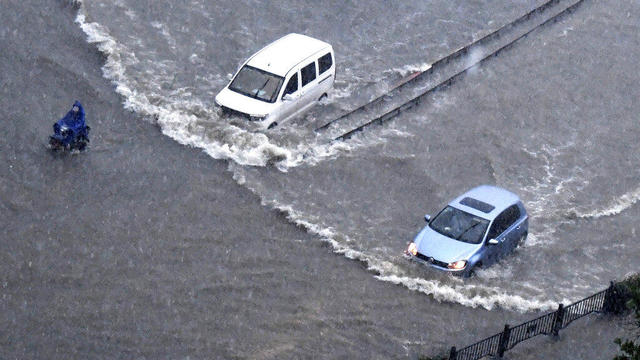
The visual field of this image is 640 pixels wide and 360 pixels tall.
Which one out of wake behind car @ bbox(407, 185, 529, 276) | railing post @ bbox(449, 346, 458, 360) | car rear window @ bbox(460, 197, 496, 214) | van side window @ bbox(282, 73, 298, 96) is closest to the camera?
railing post @ bbox(449, 346, 458, 360)

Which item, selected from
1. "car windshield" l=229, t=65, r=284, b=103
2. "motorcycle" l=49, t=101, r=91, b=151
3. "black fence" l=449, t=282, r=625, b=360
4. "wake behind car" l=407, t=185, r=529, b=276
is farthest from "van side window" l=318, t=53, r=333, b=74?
"black fence" l=449, t=282, r=625, b=360

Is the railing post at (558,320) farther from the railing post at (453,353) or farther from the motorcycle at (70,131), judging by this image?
the motorcycle at (70,131)

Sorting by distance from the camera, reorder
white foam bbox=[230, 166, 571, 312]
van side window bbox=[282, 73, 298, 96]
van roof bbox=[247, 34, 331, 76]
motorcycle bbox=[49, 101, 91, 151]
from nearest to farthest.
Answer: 1. white foam bbox=[230, 166, 571, 312]
2. motorcycle bbox=[49, 101, 91, 151]
3. van side window bbox=[282, 73, 298, 96]
4. van roof bbox=[247, 34, 331, 76]

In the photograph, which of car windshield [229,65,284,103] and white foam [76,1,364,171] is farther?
car windshield [229,65,284,103]

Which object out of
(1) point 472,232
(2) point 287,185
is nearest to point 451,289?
(1) point 472,232

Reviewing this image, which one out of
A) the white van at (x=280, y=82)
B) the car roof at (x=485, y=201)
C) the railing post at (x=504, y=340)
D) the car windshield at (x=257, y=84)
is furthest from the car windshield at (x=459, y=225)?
the car windshield at (x=257, y=84)

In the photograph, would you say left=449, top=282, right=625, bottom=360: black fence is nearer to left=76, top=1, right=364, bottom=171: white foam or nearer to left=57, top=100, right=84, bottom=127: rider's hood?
left=76, top=1, right=364, bottom=171: white foam

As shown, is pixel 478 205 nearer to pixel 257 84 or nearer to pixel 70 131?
pixel 257 84
